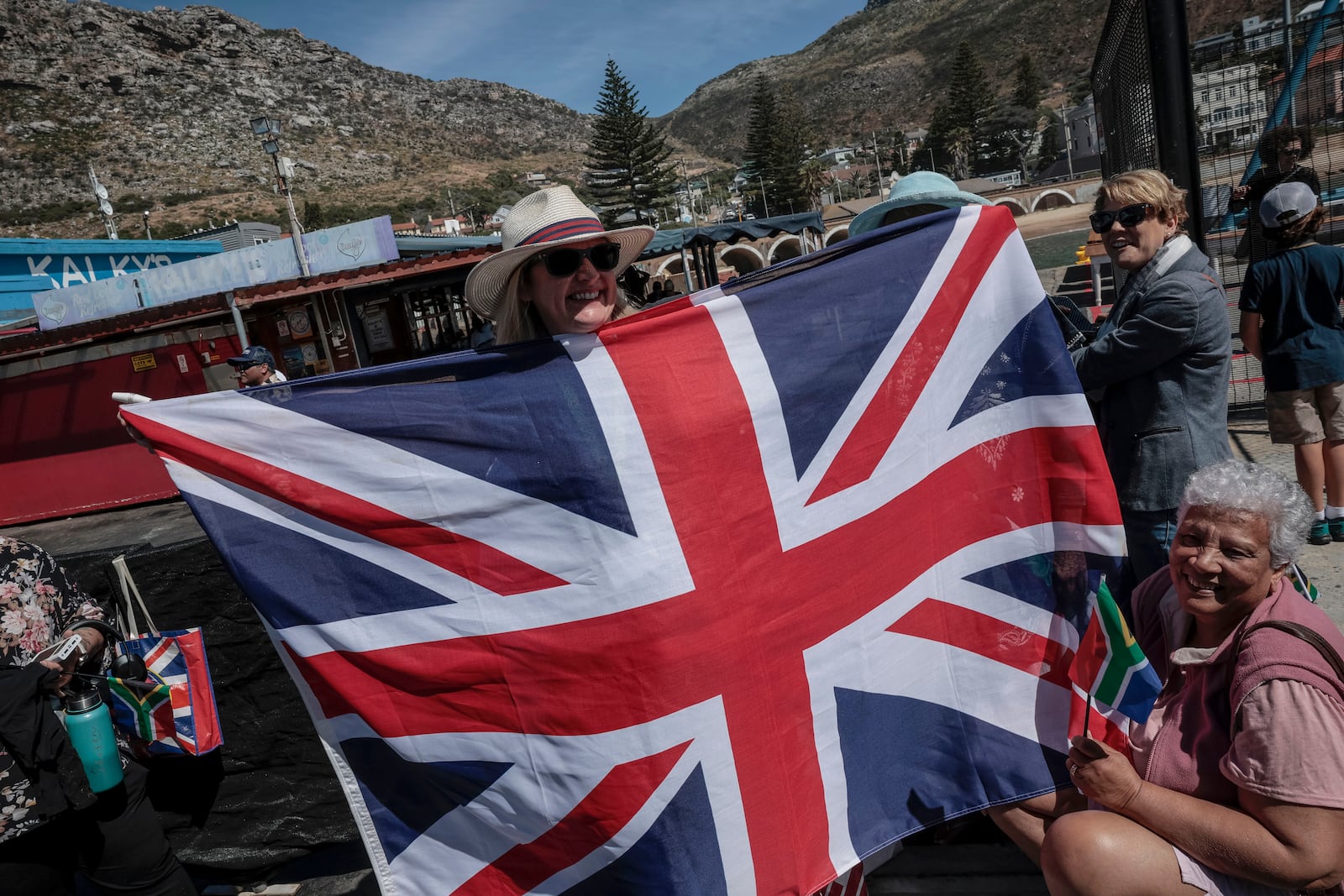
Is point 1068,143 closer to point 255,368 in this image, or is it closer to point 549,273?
point 255,368

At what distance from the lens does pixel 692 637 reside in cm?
169

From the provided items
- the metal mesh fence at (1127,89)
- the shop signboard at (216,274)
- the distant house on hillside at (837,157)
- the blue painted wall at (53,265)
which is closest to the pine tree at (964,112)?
the distant house on hillside at (837,157)

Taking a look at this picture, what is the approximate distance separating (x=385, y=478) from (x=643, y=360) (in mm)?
587

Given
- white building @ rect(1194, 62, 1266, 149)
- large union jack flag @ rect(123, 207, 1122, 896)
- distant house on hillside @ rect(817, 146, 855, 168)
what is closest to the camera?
large union jack flag @ rect(123, 207, 1122, 896)

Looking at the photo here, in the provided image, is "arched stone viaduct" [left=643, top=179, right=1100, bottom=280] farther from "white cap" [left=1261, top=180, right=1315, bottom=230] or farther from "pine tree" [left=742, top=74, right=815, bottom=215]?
"white cap" [left=1261, top=180, right=1315, bottom=230]

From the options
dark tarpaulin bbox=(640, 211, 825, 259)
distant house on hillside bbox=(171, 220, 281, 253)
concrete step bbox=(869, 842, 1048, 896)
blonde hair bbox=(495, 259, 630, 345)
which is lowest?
concrete step bbox=(869, 842, 1048, 896)

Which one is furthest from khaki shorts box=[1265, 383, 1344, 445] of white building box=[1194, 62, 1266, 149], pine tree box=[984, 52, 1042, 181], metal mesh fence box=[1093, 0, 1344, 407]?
pine tree box=[984, 52, 1042, 181]

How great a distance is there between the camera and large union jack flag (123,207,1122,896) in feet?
5.59

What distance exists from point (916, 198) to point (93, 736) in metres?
2.66

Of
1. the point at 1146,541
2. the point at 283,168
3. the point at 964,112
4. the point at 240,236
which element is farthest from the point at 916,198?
the point at 964,112

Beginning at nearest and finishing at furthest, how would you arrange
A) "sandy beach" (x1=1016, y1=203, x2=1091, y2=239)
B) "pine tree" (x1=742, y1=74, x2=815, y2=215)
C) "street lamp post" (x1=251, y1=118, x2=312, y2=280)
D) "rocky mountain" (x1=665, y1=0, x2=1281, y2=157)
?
1. "street lamp post" (x1=251, y1=118, x2=312, y2=280)
2. "sandy beach" (x1=1016, y1=203, x2=1091, y2=239)
3. "pine tree" (x1=742, y1=74, x2=815, y2=215)
4. "rocky mountain" (x1=665, y1=0, x2=1281, y2=157)

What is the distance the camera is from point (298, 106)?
393 ft

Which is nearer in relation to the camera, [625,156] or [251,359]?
[251,359]

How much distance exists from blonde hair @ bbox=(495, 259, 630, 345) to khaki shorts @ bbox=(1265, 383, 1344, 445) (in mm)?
2965
